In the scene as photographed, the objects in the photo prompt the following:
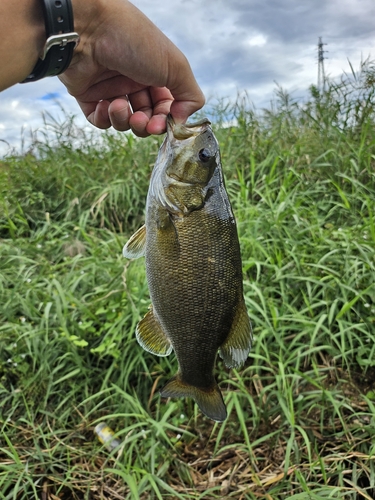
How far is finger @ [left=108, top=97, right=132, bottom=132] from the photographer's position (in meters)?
1.84

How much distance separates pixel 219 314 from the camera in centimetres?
139

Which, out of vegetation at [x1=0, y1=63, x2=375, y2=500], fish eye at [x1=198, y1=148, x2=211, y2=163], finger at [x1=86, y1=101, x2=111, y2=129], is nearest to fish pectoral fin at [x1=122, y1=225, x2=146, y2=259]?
fish eye at [x1=198, y1=148, x2=211, y2=163]

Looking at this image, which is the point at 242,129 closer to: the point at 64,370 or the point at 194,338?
the point at 64,370

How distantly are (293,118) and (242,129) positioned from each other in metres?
0.62

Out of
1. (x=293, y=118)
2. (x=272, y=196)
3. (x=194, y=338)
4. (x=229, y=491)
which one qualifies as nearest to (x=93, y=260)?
(x=272, y=196)

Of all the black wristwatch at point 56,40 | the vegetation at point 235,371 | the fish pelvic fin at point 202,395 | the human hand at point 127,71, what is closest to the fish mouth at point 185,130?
the human hand at point 127,71

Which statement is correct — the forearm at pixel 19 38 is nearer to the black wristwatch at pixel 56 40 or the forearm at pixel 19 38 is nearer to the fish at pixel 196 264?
the black wristwatch at pixel 56 40

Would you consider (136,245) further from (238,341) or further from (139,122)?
(139,122)

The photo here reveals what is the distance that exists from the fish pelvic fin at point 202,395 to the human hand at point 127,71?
982 mm

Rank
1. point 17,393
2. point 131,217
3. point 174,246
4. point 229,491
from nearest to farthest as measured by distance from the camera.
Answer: point 174,246, point 229,491, point 17,393, point 131,217

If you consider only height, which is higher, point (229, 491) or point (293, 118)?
point (293, 118)

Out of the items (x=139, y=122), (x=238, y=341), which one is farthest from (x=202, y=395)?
(x=139, y=122)

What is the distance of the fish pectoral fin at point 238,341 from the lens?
1380 millimetres

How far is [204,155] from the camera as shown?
4.67 ft
